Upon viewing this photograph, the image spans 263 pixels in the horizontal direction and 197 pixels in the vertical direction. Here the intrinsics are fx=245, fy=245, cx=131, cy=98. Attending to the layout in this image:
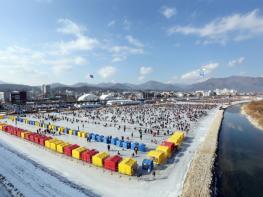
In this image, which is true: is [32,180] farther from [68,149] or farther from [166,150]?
[166,150]

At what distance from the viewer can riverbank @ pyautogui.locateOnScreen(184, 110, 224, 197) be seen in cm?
2543

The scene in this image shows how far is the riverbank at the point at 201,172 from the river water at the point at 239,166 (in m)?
1.05

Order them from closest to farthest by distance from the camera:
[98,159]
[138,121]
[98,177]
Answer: [98,177], [98,159], [138,121]

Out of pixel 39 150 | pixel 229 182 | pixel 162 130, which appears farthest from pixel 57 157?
pixel 162 130

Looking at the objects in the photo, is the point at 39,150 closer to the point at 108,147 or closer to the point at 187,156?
the point at 108,147

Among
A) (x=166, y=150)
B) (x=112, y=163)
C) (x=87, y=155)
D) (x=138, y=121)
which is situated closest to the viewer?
(x=112, y=163)

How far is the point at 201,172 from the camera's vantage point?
30.6 m

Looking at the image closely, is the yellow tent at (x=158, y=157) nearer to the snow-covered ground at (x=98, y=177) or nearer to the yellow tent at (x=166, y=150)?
the snow-covered ground at (x=98, y=177)

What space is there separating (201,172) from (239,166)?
8.63 metres

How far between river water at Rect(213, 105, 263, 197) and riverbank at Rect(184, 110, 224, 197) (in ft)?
3.45

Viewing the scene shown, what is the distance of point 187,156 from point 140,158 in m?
7.28

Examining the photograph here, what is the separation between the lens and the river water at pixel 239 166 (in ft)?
91.6

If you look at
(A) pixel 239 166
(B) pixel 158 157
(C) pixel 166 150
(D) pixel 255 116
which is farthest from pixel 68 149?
(D) pixel 255 116

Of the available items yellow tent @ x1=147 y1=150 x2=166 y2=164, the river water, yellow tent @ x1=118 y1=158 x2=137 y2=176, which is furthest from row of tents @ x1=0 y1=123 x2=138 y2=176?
the river water
